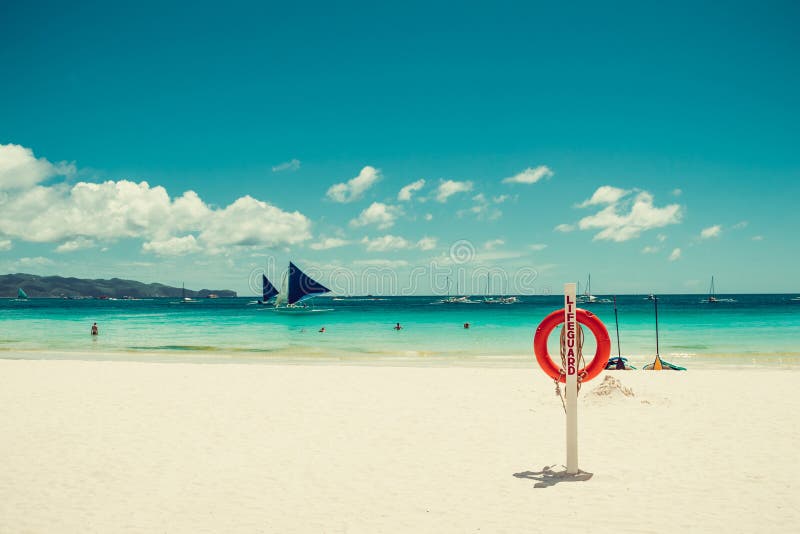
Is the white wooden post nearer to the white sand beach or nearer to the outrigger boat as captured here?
the white sand beach

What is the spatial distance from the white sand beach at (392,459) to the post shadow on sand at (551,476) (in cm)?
4

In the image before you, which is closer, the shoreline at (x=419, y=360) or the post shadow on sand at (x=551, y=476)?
the post shadow on sand at (x=551, y=476)

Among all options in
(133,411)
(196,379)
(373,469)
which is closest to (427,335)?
(196,379)

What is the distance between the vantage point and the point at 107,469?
646 centimetres

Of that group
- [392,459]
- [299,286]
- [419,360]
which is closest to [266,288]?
[299,286]

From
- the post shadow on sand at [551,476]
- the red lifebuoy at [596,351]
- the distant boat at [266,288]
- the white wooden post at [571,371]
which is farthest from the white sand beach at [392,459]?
the distant boat at [266,288]

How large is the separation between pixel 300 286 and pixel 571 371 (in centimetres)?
7530

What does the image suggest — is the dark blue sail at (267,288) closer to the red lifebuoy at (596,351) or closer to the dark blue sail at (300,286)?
the dark blue sail at (300,286)

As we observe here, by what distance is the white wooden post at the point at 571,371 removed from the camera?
599cm

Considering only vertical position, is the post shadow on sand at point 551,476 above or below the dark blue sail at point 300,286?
below

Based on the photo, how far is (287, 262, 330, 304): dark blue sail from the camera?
7850cm

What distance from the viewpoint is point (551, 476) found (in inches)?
241

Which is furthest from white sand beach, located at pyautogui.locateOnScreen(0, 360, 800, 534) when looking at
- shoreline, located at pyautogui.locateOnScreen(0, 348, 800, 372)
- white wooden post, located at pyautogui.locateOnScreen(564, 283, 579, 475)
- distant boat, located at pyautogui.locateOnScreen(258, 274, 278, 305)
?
distant boat, located at pyautogui.locateOnScreen(258, 274, 278, 305)

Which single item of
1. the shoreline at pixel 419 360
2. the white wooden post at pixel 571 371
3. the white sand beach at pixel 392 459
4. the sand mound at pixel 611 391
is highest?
the white wooden post at pixel 571 371
